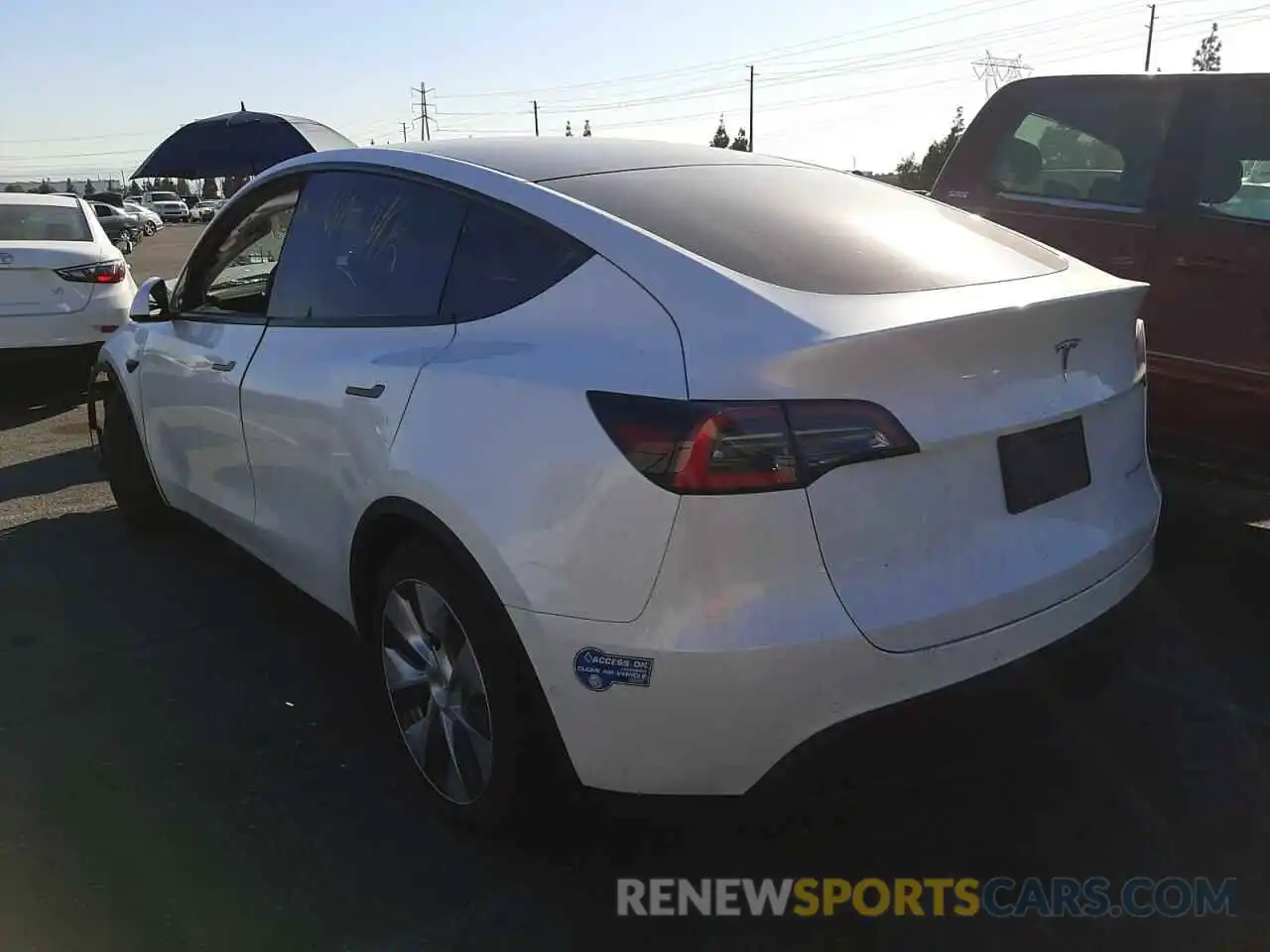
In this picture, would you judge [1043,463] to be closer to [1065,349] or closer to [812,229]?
[1065,349]

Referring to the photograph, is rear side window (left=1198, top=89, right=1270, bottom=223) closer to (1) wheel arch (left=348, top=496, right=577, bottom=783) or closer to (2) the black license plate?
(2) the black license plate

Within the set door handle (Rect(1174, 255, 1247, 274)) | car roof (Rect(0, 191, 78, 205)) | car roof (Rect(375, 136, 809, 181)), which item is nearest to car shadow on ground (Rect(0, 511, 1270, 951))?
door handle (Rect(1174, 255, 1247, 274))

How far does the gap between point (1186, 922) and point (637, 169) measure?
2311 millimetres

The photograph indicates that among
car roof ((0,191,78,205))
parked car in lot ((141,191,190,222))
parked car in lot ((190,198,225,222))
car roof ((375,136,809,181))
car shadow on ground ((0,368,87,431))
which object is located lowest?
parked car in lot ((190,198,225,222))

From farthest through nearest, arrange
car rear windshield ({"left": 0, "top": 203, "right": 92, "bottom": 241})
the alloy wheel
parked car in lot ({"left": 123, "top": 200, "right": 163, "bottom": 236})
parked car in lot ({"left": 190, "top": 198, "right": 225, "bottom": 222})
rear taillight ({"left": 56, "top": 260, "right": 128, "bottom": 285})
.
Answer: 1. parked car in lot ({"left": 190, "top": 198, "right": 225, "bottom": 222})
2. parked car in lot ({"left": 123, "top": 200, "right": 163, "bottom": 236})
3. car rear windshield ({"left": 0, "top": 203, "right": 92, "bottom": 241})
4. rear taillight ({"left": 56, "top": 260, "right": 128, "bottom": 285})
5. the alloy wheel

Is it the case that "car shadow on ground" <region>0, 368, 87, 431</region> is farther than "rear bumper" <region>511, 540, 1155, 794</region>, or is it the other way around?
"car shadow on ground" <region>0, 368, 87, 431</region>

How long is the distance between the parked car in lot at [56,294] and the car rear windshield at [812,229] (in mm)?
6709

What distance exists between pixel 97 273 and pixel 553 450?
7.51 meters

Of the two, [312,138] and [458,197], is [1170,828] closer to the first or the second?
[458,197]

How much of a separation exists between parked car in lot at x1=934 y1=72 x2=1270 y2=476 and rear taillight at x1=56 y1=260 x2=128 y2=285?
6803 millimetres

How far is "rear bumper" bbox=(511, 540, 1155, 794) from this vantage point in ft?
6.91

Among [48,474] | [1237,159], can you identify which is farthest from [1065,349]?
[48,474]

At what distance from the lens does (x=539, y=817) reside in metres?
2.59

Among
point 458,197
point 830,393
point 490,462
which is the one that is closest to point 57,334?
point 458,197
